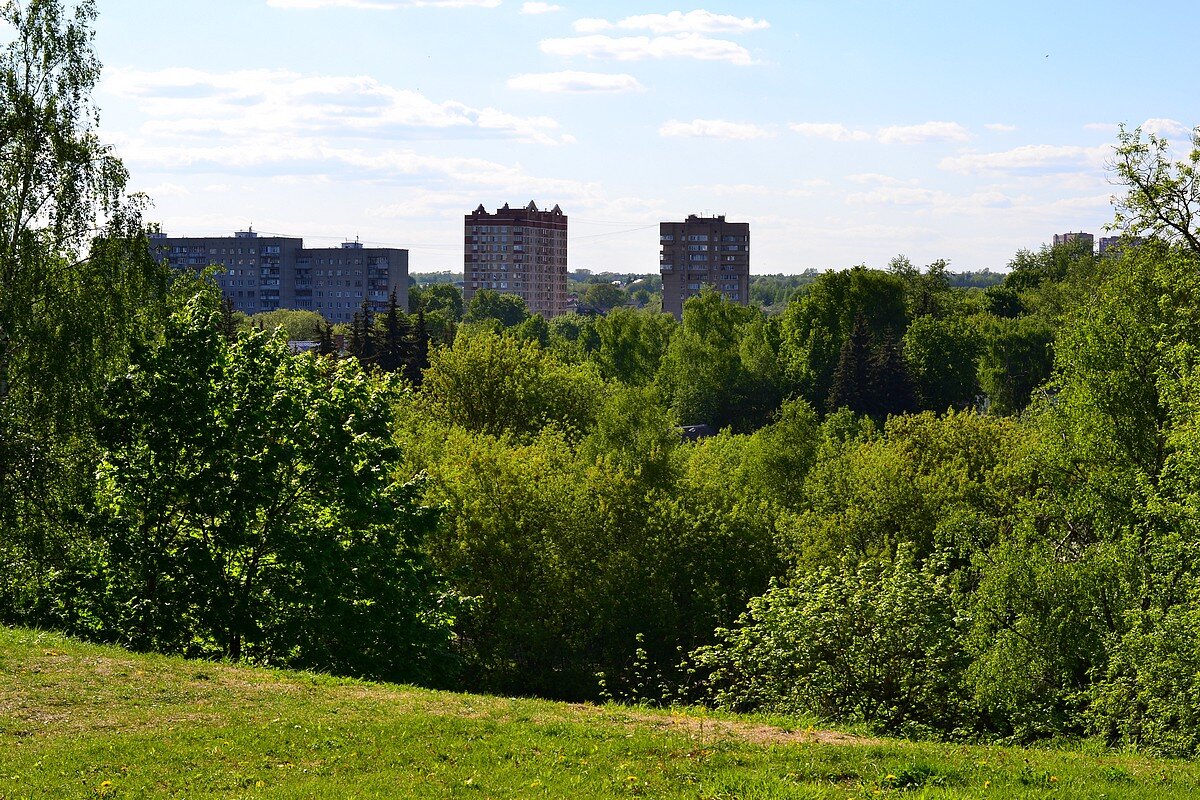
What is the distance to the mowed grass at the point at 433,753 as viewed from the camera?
1184 cm

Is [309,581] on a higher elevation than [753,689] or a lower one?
higher

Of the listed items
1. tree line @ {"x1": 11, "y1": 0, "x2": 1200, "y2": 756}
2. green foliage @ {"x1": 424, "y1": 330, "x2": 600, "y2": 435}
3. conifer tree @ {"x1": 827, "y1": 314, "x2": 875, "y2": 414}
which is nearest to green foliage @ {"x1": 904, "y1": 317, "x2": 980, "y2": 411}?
conifer tree @ {"x1": 827, "y1": 314, "x2": 875, "y2": 414}

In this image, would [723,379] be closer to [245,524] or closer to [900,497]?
[900,497]

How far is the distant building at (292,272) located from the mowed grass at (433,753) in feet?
597

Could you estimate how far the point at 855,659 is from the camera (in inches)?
857

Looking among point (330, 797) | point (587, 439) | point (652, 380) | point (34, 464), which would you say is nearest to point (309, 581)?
point (34, 464)

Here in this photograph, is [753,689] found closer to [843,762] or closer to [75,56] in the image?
[843,762]

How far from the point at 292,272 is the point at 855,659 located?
616 ft

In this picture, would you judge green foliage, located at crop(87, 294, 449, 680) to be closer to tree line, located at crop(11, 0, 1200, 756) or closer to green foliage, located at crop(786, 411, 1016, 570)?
tree line, located at crop(11, 0, 1200, 756)

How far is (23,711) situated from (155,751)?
236 cm

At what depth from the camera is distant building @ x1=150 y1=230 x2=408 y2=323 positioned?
Result: 644 feet

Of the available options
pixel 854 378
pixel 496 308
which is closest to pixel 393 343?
pixel 854 378

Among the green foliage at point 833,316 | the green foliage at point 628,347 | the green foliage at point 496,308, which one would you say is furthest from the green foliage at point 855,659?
the green foliage at point 496,308

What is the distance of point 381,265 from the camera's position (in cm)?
19812
